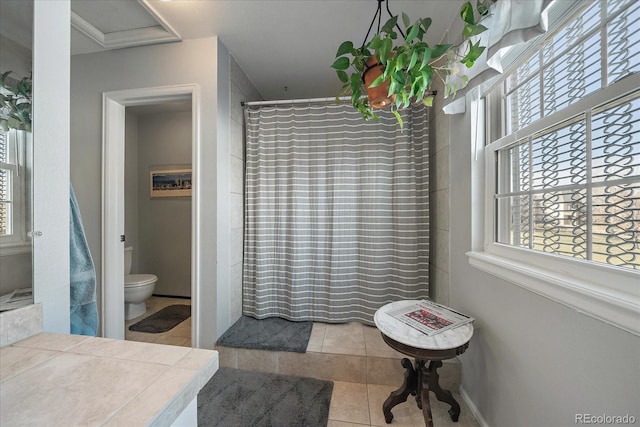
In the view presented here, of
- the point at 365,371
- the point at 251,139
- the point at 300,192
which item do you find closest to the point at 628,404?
the point at 365,371

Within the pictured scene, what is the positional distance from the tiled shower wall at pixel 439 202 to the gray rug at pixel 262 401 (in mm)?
1068

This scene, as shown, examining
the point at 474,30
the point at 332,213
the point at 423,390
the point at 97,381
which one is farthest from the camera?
the point at 332,213

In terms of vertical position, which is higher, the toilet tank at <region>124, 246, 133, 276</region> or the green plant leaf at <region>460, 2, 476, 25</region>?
the green plant leaf at <region>460, 2, 476, 25</region>

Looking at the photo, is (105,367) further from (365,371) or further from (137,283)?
(137,283)

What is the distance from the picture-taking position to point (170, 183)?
2.92 meters

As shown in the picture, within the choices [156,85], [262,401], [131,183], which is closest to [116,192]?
[156,85]

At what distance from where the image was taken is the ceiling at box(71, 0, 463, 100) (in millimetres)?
1414

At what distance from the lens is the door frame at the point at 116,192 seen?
1.67m

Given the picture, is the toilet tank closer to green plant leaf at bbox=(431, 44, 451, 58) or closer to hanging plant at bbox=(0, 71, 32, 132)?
hanging plant at bbox=(0, 71, 32, 132)

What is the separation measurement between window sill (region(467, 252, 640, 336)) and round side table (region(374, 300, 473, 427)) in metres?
0.38

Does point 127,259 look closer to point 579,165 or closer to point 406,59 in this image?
point 406,59

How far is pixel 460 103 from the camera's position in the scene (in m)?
1.34

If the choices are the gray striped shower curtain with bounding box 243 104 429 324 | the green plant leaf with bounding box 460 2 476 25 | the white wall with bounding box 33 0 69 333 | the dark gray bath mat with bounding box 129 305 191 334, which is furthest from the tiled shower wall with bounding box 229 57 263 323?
the green plant leaf with bounding box 460 2 476 25

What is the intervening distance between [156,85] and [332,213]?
5.54 feet
